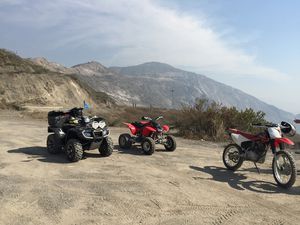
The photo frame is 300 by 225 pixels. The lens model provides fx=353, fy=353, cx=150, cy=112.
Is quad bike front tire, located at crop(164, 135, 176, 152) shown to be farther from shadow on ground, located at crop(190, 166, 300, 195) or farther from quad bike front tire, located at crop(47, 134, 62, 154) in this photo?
quad bike front tire, located at crop(47, 134, 62, 154)

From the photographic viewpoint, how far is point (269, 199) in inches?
259

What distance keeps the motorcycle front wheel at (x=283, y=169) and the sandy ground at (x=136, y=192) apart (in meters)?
0.17

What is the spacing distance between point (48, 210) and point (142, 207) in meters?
1.51

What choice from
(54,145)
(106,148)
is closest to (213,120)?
(106,148)

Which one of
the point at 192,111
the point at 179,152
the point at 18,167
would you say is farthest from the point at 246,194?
the point at 192,111

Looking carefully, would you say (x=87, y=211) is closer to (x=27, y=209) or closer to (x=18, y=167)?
(x=27, y=209)

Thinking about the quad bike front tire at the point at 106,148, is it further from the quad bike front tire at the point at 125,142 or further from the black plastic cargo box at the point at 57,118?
the quad bike front tire at the point at 125,142

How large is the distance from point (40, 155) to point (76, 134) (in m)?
1.31

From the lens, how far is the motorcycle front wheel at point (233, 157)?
8652 mm

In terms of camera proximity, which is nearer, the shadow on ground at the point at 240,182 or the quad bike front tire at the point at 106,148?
the shadow on ground at the point at 240,182

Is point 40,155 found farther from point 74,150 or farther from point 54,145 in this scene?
point 74,150

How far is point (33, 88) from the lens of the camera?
38.4 metres

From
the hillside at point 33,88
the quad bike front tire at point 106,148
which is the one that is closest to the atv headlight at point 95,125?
the quad bike front tire at point 106,148

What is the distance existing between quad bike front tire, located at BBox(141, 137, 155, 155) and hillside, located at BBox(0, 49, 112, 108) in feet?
73.3
